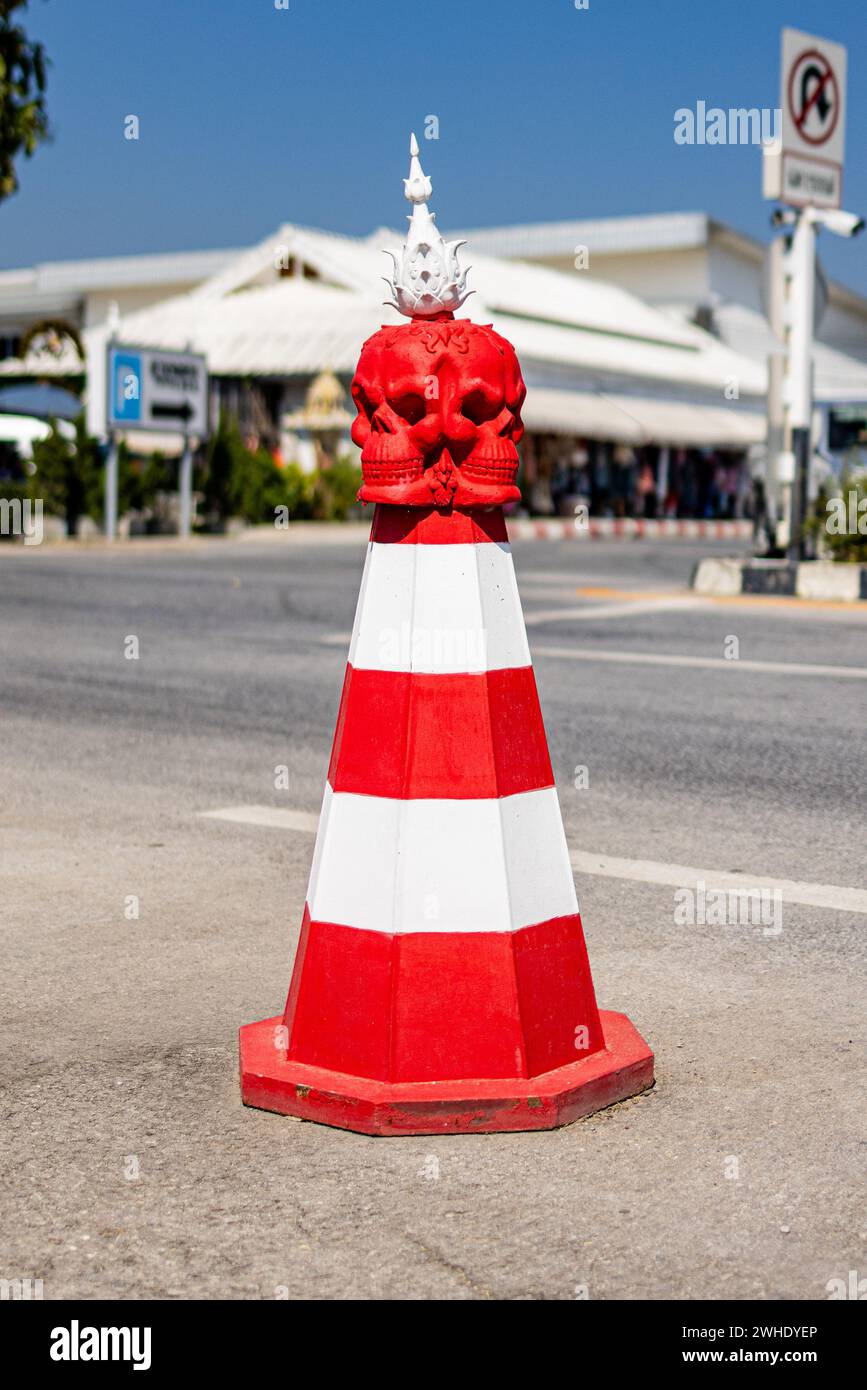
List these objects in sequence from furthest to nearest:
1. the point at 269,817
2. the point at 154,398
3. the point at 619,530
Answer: the point at 619,530 < the point at 154,398 < the point at 269,817

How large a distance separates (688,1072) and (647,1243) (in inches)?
32.6

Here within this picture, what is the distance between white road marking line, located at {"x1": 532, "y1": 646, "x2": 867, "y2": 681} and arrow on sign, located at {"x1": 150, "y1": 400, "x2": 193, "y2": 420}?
54.3 ft

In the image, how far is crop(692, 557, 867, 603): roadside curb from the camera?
614 inches

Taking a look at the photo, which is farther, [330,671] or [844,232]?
[844,232]

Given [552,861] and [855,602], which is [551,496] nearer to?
[855,602]

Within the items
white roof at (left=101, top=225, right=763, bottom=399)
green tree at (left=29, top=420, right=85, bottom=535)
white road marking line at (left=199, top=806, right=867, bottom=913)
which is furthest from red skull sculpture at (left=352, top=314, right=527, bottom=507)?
white roof at (left=101, top=225, right=763, bottom=399)

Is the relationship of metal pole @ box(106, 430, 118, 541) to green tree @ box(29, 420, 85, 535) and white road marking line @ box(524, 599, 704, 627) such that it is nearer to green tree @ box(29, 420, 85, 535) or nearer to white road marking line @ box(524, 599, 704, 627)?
green tree @ box(29, 420, 85, 535)

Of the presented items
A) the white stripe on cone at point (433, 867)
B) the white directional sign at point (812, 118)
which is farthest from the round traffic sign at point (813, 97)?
the white stripe on cone at point (433, 867)

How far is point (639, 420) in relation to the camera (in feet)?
133

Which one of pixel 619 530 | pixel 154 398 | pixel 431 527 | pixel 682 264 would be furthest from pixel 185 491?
pixel 682 264

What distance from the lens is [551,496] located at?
137 ft

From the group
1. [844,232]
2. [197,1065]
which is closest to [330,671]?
[197,1065]

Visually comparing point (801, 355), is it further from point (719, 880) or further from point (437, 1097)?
point (437, 1097)

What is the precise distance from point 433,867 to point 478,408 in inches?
35.8
